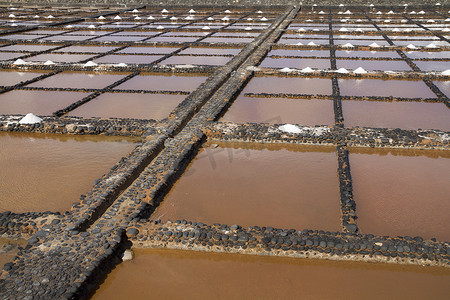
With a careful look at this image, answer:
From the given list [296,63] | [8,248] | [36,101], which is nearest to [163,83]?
[36,101]

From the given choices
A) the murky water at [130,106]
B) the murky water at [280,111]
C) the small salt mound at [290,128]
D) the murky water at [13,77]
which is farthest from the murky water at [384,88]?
the murky water at [13,77]

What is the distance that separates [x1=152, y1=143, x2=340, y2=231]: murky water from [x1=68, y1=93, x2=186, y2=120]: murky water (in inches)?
57.2

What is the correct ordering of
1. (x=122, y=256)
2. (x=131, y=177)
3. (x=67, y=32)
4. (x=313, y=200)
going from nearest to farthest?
(x=122, y=256) < (x=313, y=200) < (x=131, y=177) < (x=67, y=32)

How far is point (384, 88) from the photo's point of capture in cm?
645

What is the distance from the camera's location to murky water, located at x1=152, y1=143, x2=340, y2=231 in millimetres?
3232

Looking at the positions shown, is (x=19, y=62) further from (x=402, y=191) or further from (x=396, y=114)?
(x=402, y=191)

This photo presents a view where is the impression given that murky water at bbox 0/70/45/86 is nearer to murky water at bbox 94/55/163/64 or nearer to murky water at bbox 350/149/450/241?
murky water at bbox 94/55/163/64

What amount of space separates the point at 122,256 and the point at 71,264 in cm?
37

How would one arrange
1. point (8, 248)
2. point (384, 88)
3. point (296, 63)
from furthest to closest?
1. point (296, 63)
2. point (384, 88)
3. point (8, 248)

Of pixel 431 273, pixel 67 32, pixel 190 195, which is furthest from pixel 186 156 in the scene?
pixel 67 32

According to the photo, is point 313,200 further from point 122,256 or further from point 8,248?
point 8,248

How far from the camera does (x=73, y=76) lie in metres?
7.49

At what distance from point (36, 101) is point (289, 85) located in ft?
13.9

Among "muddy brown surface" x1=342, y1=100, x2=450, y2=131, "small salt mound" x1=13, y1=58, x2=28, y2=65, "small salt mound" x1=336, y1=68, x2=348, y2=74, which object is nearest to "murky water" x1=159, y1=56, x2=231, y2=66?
"small salt mound" x1=336, y1=68, x2=348, y2=74
